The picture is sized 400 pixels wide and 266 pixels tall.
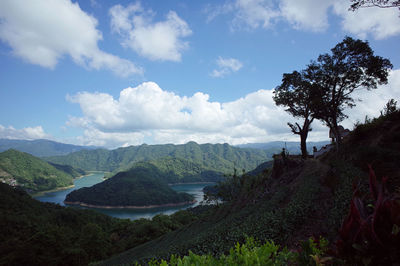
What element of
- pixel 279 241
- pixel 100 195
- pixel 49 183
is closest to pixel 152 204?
pixel 100 195

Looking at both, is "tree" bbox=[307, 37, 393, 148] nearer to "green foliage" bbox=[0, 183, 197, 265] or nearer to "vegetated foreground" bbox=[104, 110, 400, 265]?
"vegetated foreground" bbox=[104, 110, 400, 265]

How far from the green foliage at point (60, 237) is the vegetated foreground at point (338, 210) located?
30898 mm

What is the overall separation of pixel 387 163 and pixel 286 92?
589 inches

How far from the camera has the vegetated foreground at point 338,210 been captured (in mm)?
2033

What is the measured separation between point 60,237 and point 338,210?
45.5 m

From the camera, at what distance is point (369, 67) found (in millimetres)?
17203

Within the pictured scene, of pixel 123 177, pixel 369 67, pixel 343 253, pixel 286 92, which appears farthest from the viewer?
pixel 123 177

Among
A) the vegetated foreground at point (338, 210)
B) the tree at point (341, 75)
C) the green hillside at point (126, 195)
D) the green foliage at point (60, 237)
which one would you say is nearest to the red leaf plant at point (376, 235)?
the vegetated foreground at point (338, 210)

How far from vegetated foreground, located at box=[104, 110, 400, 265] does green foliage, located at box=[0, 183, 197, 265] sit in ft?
101

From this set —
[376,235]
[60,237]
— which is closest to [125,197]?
[60,237]

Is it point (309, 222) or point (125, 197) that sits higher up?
point (309, 222)

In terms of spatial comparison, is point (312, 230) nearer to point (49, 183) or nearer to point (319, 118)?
point (319, 118)

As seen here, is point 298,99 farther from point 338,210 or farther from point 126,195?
point 126,195

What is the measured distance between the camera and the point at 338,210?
25.2 ft
